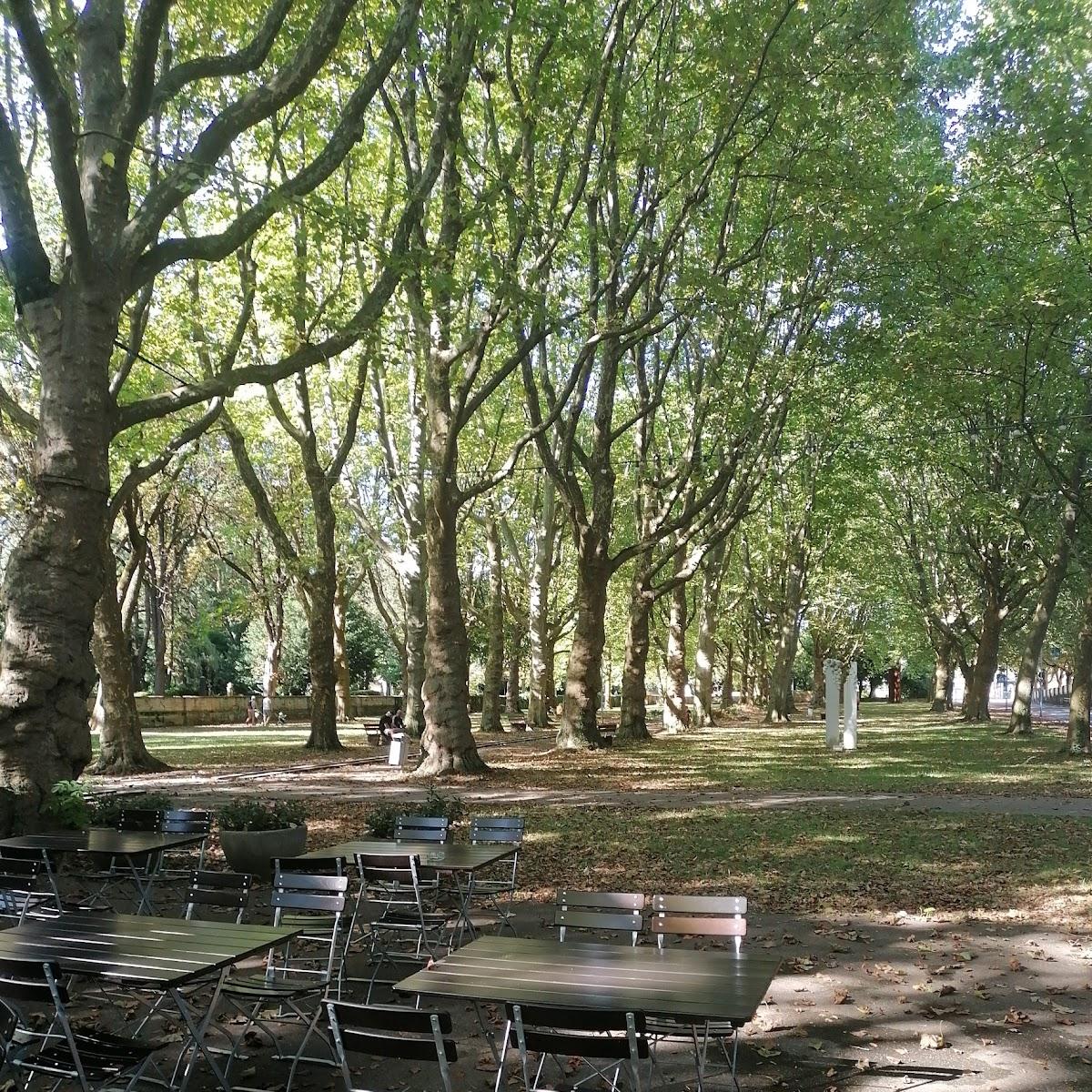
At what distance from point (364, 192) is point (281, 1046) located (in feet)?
58.0

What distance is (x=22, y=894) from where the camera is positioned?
6840mm

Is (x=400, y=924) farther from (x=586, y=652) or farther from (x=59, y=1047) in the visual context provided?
(x=586, y=652)

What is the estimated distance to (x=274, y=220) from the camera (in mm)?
16750

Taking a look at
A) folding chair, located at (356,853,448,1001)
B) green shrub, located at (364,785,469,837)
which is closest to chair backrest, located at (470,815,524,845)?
green shrub, located at (364,785,469,837)

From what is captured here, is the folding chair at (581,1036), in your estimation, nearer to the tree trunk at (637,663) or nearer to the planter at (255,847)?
the planter at (255,847)

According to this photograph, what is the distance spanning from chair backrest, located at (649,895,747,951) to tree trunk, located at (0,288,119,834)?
20.7ft

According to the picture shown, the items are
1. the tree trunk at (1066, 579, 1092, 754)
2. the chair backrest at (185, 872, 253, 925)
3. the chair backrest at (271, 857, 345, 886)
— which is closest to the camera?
the chair backrest at (185, 872, 253, 925)

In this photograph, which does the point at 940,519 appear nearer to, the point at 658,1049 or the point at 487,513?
the point at 487,513

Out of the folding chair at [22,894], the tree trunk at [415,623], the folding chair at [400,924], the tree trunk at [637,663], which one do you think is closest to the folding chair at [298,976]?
the folding chair at [400,924]

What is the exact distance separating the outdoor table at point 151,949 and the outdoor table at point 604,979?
34.9 inches

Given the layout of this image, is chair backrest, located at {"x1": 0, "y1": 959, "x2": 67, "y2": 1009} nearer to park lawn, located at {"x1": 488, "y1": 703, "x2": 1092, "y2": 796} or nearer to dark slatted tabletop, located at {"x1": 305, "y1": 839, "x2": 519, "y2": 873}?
dark slatted tabletop, located at {"x1": 305, "y1": 839, "x2": 519, "y2": 873}

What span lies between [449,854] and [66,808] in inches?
154

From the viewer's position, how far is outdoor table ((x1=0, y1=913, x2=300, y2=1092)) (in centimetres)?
427

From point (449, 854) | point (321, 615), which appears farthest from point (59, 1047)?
point (321, 615)
